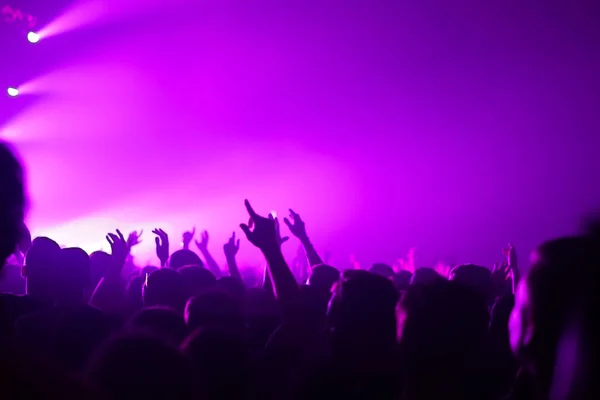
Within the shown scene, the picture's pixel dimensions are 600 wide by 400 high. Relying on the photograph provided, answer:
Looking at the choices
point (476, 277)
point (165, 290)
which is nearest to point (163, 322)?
point (165, 290)

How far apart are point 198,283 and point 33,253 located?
100cm

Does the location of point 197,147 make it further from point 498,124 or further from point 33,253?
point 33,253

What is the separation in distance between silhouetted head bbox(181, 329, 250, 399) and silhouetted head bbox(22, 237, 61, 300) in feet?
4.78

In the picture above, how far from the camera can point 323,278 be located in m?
3.29

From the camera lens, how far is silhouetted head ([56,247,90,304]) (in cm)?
280

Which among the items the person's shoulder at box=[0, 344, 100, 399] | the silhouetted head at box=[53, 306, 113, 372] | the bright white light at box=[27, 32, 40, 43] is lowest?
the silhouetted head at box=[53, 306, 113, 372]

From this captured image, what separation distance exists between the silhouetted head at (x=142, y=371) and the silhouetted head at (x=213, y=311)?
1.11 m

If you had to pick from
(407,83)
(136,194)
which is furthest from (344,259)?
(136,194)

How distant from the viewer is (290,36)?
12344 mm

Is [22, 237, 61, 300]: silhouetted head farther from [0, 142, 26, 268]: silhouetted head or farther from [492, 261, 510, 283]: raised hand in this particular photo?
[492, 261, 510, 283]: raised hand

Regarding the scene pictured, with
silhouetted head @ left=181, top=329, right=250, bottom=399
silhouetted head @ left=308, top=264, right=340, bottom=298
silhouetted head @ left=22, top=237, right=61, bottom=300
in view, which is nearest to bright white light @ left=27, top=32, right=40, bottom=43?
silhouetted head @ left=22, top=237, right=61, bottom=300

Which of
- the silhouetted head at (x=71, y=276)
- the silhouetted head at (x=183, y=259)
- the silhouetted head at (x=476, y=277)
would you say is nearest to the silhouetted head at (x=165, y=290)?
the silhouetted head at (x=71, y=276)

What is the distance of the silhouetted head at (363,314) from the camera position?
1.95 metres

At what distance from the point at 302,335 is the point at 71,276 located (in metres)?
1.47
